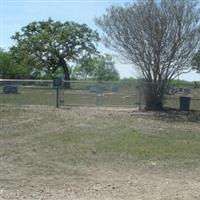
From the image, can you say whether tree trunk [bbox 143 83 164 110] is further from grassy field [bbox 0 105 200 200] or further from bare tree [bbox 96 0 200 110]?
grassy field [bbox 0 105 200 200]

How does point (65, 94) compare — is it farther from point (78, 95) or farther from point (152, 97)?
point (152, 97)

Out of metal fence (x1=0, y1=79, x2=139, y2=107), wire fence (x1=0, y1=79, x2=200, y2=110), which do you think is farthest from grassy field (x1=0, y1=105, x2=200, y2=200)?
metal fence (x1=0, y1=79, x2=139, y2=107)

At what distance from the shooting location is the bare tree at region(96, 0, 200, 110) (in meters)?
23.1

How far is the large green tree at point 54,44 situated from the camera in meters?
71.1

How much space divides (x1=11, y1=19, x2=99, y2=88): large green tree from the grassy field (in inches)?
2087

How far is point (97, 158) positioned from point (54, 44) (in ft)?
203

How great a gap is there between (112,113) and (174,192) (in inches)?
546

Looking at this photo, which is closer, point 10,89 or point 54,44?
point 10,89

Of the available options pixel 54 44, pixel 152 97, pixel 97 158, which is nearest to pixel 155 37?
pixel 152 97

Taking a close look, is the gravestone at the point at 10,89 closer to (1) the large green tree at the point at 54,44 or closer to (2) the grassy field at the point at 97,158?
(2) the grassy field at the point at 97,158

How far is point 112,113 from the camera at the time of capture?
70.6 feet

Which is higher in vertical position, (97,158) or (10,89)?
(10,89)

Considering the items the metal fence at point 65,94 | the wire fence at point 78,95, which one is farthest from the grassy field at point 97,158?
the metal fence at point 65,94

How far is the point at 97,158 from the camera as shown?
10.7m
